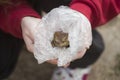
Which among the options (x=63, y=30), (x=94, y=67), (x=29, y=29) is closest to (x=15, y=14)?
(x=29, y=29)

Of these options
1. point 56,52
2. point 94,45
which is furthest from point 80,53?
point 94,45

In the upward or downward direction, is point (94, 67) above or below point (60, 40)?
below

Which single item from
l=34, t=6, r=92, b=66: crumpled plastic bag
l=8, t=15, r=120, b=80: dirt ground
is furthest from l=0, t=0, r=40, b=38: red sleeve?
l=8, t=15, r=120, b=80: dirt ground

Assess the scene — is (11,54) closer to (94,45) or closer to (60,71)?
(60,71)

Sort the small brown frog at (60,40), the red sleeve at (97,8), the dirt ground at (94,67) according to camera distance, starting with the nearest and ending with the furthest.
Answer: the small brown frog at (60,40) < the red sleeve at (97,8) < the dirt ground at (94,67)

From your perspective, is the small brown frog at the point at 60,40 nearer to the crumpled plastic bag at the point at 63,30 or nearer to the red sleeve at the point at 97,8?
the crumpled plastic bag at the point at 63,30

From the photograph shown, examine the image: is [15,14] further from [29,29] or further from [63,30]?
[63,30]

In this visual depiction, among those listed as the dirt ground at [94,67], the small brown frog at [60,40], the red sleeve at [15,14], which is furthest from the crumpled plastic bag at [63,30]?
the dirt ground at [94,67]
